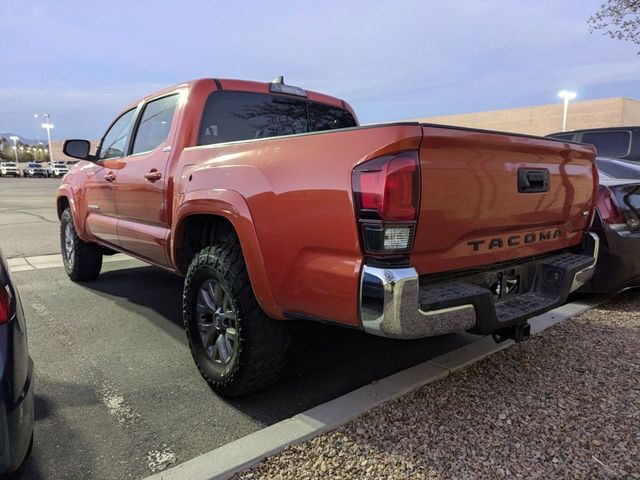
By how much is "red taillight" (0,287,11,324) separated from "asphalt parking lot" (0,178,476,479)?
884 millimetres

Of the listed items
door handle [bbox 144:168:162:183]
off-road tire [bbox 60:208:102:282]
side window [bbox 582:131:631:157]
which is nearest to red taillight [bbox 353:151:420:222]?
door handle [bbox 144:168:162:183]

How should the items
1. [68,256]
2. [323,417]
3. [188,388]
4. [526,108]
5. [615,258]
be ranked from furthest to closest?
[526,108]
[68,256]
[615,258]
[188,388]
[323,417]

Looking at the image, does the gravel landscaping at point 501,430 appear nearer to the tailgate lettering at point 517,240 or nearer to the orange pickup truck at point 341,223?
the orange pickup truck at point 341,223

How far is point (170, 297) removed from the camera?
5.29m

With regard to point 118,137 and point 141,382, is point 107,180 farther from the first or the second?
point 141,382

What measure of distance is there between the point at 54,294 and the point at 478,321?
15.5ft

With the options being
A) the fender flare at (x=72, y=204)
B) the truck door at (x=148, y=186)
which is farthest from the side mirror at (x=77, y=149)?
the truck door at (x=148, y=186)

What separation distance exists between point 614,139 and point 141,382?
27.4ft

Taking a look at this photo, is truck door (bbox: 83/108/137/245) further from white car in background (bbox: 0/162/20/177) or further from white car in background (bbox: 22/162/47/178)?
white car in background (bbox: 0/162/20/177)

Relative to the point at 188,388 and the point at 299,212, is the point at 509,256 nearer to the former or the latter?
the point at 299,212


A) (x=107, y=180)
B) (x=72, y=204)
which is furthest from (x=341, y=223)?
(x=72, y=204)

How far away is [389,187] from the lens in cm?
208

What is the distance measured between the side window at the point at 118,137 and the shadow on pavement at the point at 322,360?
60.4 inches

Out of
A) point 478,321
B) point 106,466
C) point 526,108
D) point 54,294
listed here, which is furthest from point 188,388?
point 526,108
